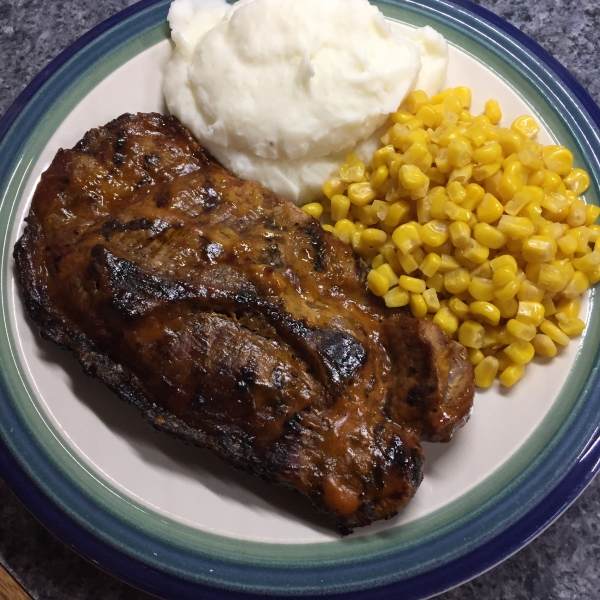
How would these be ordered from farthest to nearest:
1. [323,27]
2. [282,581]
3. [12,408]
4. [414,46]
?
1. [414,46]
2. [323,27]
3. [12,408]
4. [282,581]

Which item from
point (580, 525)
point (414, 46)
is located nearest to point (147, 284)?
point (414, 46)

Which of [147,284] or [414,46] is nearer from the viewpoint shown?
[147,284]

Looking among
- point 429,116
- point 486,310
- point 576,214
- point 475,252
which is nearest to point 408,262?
point 475,252

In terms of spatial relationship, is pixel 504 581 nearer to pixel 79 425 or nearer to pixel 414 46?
pixel 79 425

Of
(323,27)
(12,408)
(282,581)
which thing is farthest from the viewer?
(323,27)

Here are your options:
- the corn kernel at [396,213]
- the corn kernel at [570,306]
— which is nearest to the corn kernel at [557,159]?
the corn kernel at [570,306]

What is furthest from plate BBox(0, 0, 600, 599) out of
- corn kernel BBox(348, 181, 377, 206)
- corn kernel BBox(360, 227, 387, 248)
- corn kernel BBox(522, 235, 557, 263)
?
corn kernel BBox(348, 181, 377, 206)

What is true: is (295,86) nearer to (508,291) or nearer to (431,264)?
(431,264)
